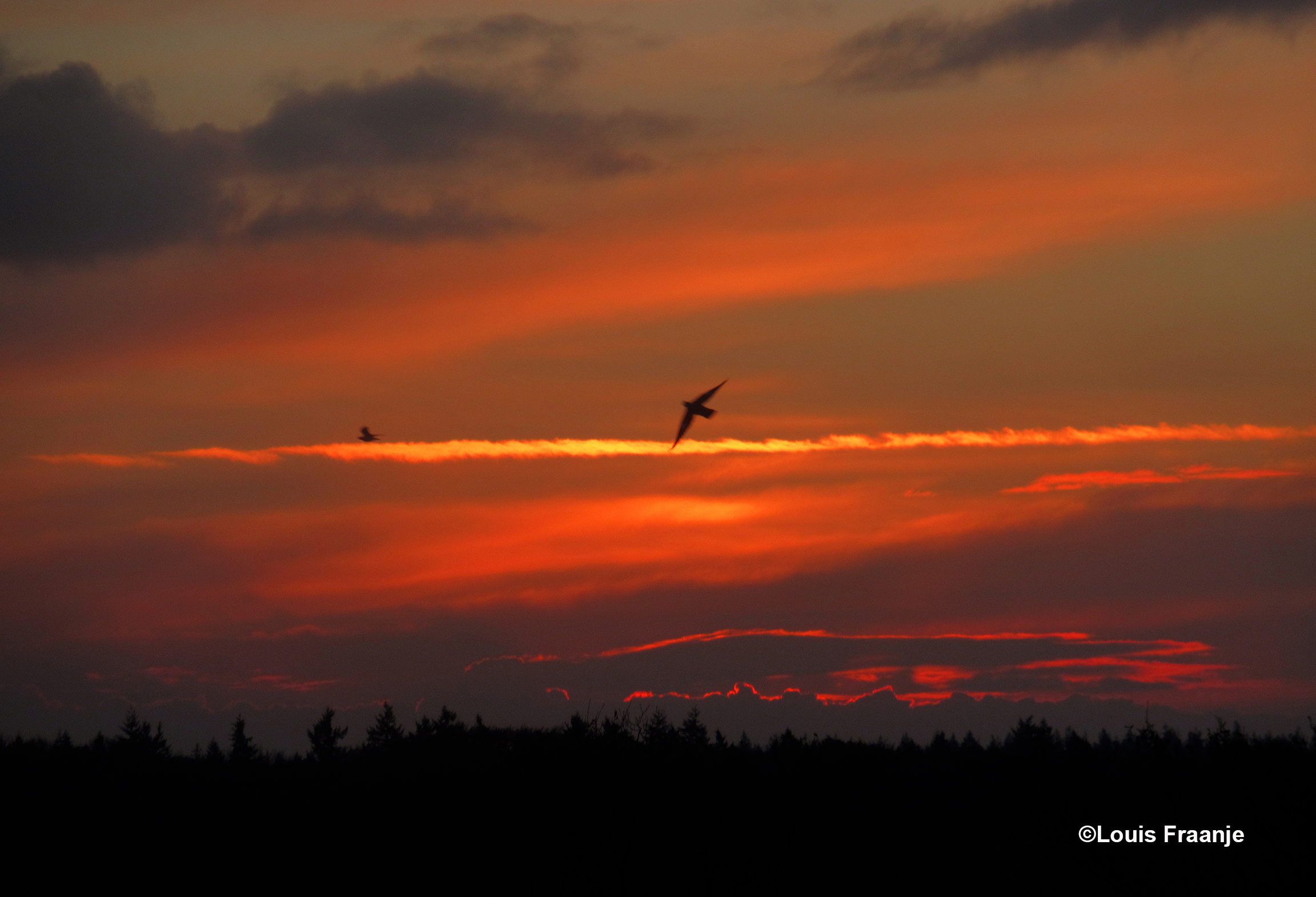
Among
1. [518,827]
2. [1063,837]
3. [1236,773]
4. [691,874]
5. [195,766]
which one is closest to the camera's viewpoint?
[1236,773]

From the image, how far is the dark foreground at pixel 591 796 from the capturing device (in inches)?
2899

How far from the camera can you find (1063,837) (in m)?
25.1

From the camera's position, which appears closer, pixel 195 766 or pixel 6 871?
pixel 6 871

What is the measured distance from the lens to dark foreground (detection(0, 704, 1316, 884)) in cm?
7362

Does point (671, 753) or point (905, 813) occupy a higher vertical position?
point (671, 753)

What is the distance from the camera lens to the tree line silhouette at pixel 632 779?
7738cm

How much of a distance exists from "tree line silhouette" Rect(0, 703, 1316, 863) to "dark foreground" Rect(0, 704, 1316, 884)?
0.39 m

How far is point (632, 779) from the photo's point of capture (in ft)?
242

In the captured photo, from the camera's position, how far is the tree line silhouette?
7738cm

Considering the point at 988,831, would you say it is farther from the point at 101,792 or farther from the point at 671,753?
the point at 101,792

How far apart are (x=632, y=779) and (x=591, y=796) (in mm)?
12817

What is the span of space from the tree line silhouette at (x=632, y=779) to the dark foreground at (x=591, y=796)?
0.39 meters

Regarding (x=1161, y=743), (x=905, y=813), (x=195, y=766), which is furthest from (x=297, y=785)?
(x=1161, y=743)

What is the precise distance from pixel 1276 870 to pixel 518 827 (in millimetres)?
73102
